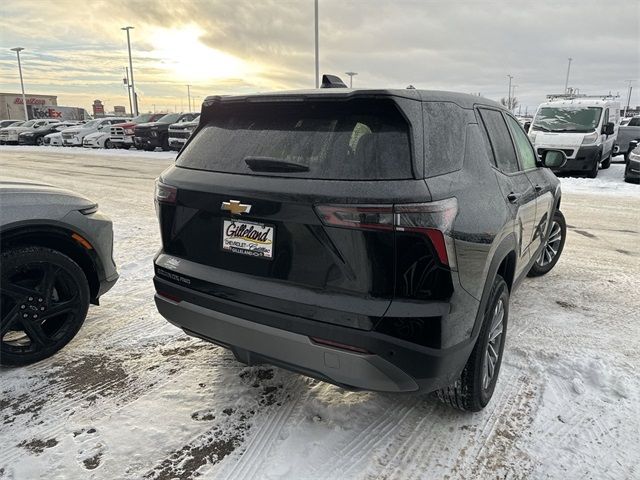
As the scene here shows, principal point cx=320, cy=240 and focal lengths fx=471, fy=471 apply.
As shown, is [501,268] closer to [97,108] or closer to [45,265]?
[45,265]

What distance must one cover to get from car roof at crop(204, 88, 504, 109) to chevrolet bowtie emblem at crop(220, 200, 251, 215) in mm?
602

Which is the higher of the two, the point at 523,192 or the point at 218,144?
the point at 218,144

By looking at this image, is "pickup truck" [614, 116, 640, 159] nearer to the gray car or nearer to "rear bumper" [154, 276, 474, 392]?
"rear bumper" [154, 276, 474, 392]

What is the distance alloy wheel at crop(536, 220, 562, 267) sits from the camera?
5113 millimetres

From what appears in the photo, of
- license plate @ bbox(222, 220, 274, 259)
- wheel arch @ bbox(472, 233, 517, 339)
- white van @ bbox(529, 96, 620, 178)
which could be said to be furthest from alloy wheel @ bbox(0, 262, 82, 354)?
white van @ bbox(529, 96, 620, 178)

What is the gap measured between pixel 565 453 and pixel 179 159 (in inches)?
106

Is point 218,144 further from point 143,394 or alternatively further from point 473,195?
point 143,394

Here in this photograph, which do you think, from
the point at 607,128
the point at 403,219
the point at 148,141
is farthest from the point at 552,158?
the point at 148,141

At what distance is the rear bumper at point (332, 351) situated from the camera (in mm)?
Result: 2129

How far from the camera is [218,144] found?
265 centimetres

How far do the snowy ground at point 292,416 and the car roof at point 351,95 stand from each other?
5.88 ft

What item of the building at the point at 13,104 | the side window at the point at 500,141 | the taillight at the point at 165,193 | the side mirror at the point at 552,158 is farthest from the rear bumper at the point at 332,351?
the building at the point at 13,104

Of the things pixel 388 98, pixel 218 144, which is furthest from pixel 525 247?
pixel 218 144

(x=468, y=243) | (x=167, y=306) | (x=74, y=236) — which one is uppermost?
(x=468, y=243)
